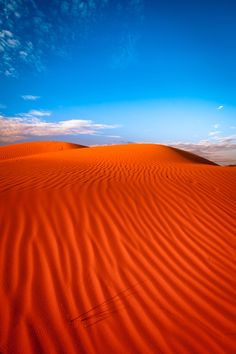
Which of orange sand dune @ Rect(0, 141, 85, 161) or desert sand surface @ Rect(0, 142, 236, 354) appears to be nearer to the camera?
desert sand surface @ Rect(0, 142, 236, 354)

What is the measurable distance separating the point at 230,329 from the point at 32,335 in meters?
1.99

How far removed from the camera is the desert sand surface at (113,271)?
2189mm

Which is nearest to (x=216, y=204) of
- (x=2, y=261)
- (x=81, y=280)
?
(x=81, y=280)

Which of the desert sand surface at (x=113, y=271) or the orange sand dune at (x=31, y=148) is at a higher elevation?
the desert sand surface at (x=113, y=271)

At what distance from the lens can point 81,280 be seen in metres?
2.84

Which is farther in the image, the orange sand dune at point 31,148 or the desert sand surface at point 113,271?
the orange sand dune at point 31,148

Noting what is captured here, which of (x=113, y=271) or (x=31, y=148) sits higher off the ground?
(x=113, y=271)

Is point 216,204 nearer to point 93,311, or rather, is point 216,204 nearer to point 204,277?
point 204,277

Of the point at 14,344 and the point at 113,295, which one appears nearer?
the point at 14,344

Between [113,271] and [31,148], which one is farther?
[31,148]

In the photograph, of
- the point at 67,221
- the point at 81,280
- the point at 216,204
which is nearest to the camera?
the point at 81,280

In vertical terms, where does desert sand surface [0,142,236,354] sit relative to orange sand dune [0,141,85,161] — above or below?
above

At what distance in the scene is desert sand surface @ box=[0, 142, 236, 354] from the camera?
219 cm

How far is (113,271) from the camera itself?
120 inches
